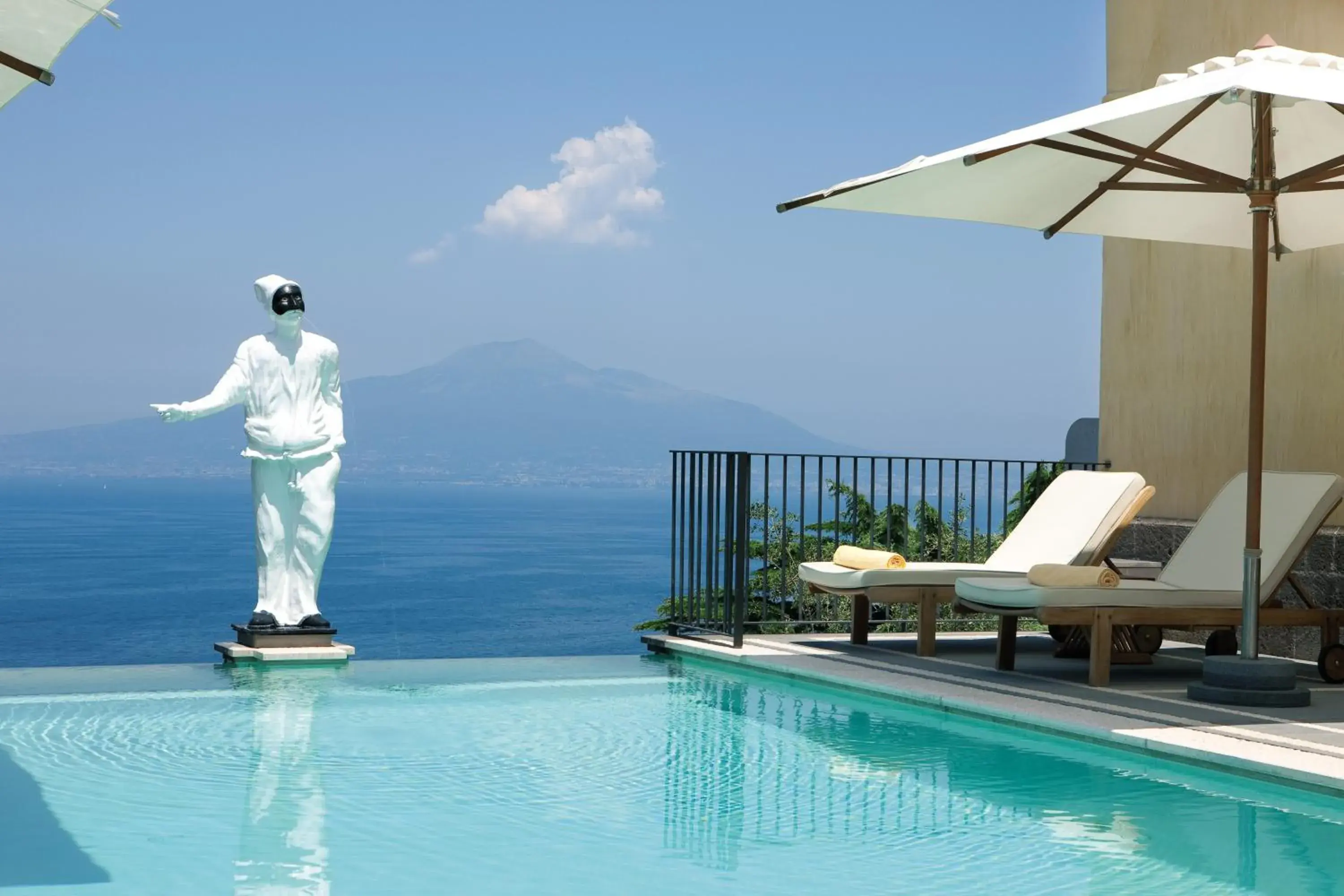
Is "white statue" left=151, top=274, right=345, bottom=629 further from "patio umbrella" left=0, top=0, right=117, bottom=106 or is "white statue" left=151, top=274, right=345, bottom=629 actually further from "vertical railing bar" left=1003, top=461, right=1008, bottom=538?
"vertical railing bar" left=1003, top=461, right=1008, bottom=538

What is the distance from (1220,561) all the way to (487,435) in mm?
121083

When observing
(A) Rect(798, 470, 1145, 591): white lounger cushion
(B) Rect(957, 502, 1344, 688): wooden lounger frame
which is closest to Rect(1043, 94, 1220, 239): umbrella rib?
(A) Rect(798, 470, 1145, 591): white lounger cushion

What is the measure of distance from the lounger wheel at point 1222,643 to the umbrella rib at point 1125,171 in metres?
1.99

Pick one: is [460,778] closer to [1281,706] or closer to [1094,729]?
[1094,729]

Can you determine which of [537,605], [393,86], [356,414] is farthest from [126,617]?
[356,414]

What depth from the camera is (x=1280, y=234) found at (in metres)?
7.27

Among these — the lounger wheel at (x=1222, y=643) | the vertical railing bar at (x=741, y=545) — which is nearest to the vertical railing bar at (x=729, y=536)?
the vertical railing bar at (x=741, y=545)

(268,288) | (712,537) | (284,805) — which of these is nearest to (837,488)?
(712,537)

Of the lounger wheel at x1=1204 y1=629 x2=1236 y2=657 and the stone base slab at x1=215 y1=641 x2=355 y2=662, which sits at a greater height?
the lounger wheel at x1=1204 y1=629 x2=1236 y2=657

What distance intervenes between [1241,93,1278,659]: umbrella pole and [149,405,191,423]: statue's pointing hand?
4.57 m

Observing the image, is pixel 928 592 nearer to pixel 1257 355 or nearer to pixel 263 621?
pixel 1257 355

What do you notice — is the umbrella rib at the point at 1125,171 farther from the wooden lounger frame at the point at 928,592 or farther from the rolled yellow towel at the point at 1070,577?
the rolled yellow towel at the point at 1070,577

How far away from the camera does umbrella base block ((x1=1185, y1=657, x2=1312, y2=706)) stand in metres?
5.89

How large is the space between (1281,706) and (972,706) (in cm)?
116
